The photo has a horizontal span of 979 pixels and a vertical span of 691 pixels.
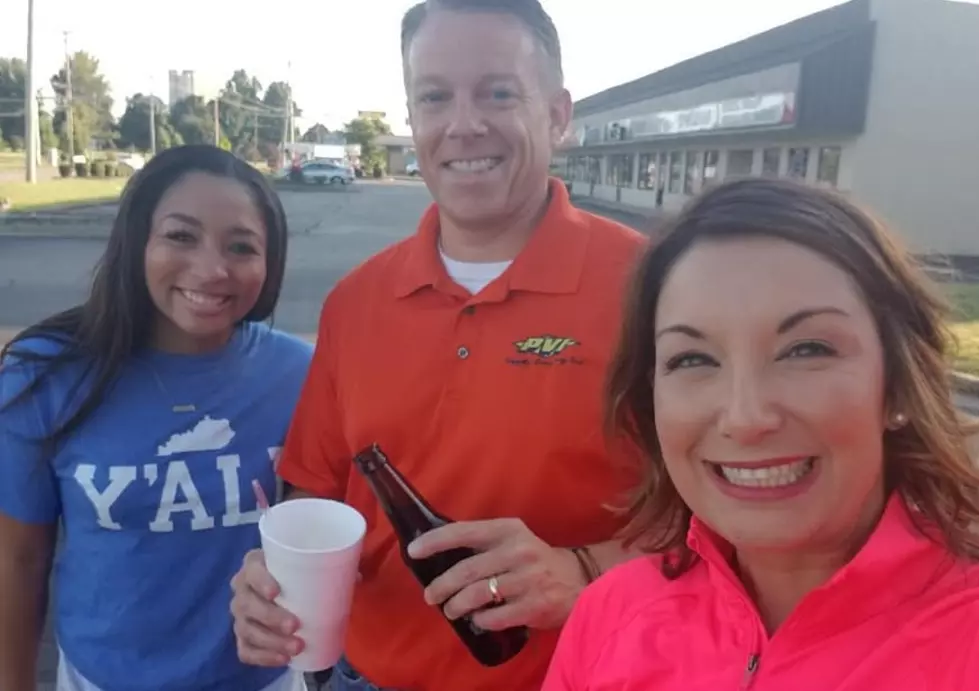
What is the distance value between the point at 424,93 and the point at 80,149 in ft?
260

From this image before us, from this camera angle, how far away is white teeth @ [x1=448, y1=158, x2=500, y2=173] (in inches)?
93.2

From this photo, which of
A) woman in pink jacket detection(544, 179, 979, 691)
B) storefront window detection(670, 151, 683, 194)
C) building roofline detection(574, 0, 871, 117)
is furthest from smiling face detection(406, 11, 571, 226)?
storefront window detection(670, 151, 683, 194)

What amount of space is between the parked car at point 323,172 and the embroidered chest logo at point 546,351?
54649mm

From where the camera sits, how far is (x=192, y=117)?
267 ft

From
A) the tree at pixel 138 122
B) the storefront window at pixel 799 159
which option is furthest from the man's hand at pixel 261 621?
the tree at pixel 138 122

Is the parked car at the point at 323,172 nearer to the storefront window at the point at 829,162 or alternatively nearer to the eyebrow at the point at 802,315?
the storefront window at the point at 829,162

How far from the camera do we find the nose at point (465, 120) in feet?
7.68

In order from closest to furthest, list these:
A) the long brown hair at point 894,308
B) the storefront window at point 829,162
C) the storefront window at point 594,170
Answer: the long brown hair at point 894,308
the storefront window at point 829,162
the storefront window at point 594,170

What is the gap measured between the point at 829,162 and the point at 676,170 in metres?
12.1

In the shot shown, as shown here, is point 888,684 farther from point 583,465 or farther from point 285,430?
point 285,430

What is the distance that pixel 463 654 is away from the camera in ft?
7.37

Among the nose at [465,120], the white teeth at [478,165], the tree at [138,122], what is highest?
the tree at [138,122]

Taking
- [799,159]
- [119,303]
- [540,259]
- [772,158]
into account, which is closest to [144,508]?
[119,303]

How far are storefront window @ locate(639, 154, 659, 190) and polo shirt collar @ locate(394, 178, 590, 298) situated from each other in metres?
36.3
